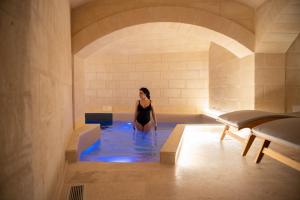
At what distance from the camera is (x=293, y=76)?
15.3 ft

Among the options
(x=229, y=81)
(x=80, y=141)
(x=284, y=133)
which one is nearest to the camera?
(x=284, y=133)

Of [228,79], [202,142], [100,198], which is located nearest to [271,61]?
[228,79]

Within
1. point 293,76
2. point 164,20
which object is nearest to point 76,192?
point 164,20

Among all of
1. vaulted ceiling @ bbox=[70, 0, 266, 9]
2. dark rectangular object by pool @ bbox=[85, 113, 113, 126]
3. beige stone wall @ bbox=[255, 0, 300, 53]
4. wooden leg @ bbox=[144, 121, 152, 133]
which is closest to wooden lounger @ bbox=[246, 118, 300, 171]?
beige stone wall @ bbox=[255, 0, 300, 53]

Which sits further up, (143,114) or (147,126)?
(143,114)

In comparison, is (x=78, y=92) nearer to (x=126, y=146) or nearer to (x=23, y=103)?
(x=126, y=146)

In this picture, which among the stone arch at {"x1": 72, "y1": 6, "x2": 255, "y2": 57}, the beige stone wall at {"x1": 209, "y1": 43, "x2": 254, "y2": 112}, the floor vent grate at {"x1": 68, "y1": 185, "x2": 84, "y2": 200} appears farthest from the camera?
the beige stone wall at {"x1": 209, "y1": 43, "x2": 254, "y2": 112}

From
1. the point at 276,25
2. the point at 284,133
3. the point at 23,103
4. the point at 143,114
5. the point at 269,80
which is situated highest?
the point at 276,25

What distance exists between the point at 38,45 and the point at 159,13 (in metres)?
3.41

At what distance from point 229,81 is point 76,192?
199 inches

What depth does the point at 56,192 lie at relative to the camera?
1.87m

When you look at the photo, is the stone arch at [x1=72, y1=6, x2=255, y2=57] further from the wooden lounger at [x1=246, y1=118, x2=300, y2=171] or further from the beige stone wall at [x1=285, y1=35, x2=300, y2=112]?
the wooden lounger at [x1=246, y1=118, x2=300, y2=171]

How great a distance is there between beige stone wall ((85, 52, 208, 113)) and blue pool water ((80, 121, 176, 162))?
1923 mm

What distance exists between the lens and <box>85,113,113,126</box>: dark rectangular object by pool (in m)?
7.49
